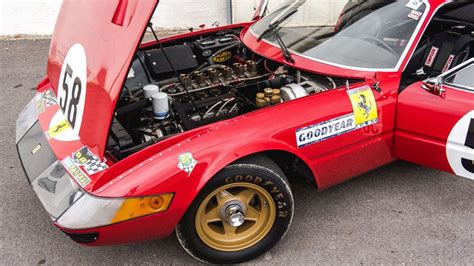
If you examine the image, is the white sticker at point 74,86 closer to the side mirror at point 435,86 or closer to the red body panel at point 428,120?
the red body panel at point 428,120

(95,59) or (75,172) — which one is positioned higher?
(95,59)

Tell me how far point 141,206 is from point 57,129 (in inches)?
39.3

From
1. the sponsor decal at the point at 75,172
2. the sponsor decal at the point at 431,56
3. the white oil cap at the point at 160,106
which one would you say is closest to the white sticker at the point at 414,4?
the sponsor decal at the point at 431,56

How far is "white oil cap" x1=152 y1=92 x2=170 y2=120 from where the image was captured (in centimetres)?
292

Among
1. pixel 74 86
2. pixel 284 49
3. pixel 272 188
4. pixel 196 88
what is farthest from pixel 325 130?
pixel 74 86

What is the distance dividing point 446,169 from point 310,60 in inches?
43.5

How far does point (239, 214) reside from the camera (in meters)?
2.73

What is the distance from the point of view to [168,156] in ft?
8.07

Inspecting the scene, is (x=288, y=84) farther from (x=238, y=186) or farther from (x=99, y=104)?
(x=99, y=104)

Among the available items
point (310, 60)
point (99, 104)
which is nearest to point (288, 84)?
point (310, 60)

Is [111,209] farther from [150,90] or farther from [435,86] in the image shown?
[435,86]

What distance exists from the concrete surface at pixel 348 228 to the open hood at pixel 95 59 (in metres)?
0.78

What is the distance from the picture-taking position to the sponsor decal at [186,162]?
2.43m

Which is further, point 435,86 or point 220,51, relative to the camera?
point 220,51
